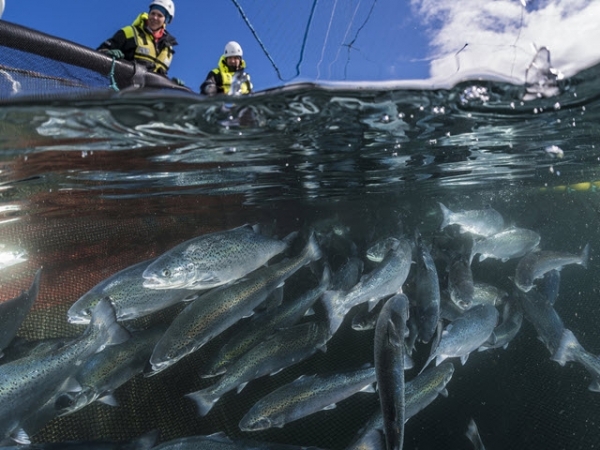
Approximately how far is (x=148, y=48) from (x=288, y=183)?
578 centimetres

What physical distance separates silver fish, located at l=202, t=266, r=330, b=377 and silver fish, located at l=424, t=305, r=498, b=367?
1.87 m

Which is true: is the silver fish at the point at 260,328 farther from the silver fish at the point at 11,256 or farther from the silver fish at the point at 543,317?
the silver fish at the point at 11,256

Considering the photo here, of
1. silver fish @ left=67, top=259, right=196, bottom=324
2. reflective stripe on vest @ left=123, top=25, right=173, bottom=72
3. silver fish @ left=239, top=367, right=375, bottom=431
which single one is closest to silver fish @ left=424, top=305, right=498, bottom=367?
silver fish @ left=239, top=367, right=375, bottom=431

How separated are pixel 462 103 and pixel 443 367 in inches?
177

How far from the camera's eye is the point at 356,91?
6.21 metres

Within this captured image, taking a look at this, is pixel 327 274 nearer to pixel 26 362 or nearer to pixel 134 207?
pixel 26 362

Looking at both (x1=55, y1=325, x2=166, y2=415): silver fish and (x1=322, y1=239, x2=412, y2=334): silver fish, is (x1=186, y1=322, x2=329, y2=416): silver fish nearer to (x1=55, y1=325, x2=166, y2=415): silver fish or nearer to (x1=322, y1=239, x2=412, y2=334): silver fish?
(x1=322, y1=239, x2=412, y2=334): silver fish

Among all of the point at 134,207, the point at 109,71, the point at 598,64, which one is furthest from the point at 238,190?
the point at 598,64

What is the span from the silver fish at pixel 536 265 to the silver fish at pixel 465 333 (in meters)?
2.50

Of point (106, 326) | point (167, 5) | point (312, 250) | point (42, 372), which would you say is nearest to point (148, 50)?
point (167, 5)

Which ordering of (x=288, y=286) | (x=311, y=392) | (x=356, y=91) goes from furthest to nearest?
(x=288, y=286), (x=356, y=91), (x=311, y=392)

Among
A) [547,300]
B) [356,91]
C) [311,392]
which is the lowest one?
[547,300]

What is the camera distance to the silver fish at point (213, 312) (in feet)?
15.8

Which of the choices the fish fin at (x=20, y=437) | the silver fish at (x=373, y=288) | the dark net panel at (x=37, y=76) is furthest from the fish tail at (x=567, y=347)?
the dark net panel at (x=37, y=76)
